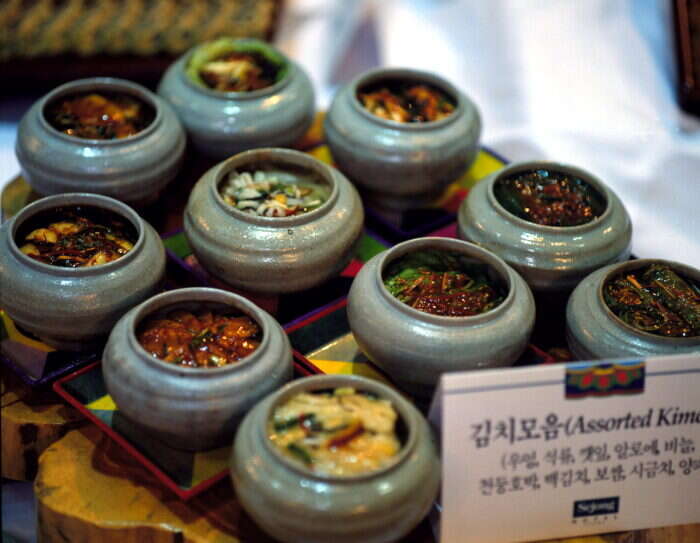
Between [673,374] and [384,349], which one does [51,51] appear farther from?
[673,374]

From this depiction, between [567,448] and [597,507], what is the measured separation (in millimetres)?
134

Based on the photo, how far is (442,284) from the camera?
174 centimetres

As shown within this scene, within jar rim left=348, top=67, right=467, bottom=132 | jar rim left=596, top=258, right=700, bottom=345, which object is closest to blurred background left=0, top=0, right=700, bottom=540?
jar rim left=348, top=67, right=467, bottom=132

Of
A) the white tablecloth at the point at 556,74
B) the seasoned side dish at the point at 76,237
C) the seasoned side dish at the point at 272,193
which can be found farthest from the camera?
the white tablecloth at the point at 556,74

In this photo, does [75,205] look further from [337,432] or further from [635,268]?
[635,268]

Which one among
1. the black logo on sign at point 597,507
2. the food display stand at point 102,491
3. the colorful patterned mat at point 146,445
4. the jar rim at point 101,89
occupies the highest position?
the jar rim at point 101,89

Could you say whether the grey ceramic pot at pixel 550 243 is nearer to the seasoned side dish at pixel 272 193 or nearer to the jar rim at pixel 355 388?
the seasoned side dish at pixel 272 193

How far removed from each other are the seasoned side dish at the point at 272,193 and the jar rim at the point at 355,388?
1.74ft

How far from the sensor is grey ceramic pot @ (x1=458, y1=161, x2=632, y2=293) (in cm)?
182

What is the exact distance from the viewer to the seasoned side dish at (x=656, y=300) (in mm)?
1646

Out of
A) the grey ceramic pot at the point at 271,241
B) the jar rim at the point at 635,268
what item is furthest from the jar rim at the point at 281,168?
the jar rim at the point at 635,268

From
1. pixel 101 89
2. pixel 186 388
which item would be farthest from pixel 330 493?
pixel 101 89

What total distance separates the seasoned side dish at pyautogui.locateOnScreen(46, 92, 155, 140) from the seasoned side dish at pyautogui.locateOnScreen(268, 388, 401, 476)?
0.97 m

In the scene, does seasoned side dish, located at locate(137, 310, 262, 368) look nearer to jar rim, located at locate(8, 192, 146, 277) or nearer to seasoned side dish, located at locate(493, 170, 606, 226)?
jar rim, located at locate(8, 192, 146, 277)
